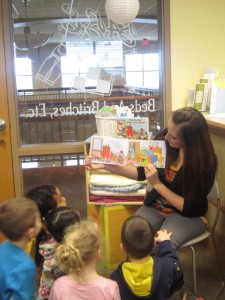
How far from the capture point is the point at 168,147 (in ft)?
6.75

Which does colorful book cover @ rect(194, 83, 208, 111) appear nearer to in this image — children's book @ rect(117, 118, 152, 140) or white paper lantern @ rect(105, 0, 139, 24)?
children's book @ rect(117, 118, 152, 140)

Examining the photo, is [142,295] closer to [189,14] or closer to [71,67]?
[71,67]

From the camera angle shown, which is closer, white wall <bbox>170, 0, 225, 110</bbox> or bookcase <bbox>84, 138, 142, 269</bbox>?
bookcase <bbox>84, 138, 142, 269</bbox>

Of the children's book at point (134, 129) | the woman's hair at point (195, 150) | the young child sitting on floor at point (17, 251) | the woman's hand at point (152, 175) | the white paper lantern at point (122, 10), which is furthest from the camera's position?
the white paper lantern at point (122, 10)

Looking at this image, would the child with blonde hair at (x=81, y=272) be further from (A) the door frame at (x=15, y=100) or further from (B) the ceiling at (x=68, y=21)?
(B) the ceiling at (x=68, y=21)

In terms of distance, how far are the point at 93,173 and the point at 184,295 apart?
4.36 ft

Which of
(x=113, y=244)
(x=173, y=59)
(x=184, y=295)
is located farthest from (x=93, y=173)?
(x=184, y=295)

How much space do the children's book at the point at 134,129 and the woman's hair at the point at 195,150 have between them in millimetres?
535

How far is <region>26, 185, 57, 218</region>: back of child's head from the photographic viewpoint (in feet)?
6.63

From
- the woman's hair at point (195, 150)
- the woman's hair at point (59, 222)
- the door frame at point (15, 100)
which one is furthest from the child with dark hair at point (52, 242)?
the door frame at point (15, 100)

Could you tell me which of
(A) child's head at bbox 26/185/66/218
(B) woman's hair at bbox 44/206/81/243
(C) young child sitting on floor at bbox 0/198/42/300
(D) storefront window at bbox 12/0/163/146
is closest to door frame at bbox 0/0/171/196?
(D) storefront window at bbox 12/0/163/146

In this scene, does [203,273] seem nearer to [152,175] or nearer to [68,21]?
[152,175]

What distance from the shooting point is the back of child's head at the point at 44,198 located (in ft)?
6.63

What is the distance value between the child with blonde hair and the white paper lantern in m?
1.84
